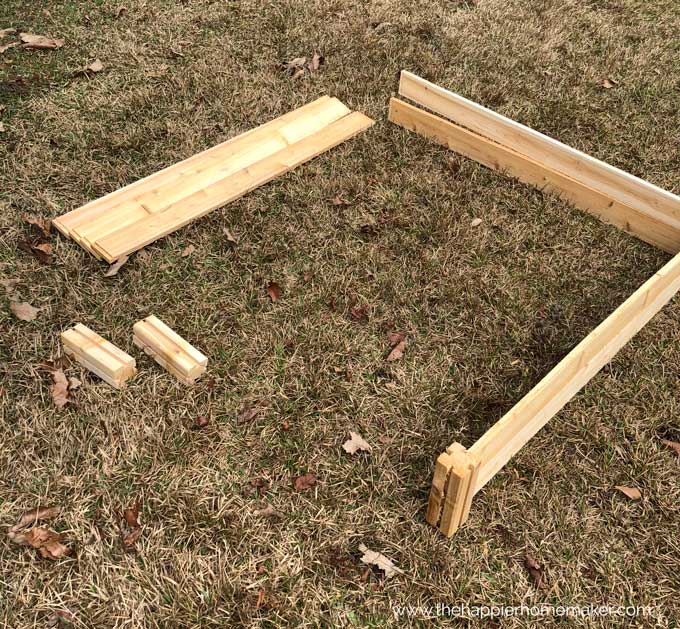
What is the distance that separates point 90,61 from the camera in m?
6.10

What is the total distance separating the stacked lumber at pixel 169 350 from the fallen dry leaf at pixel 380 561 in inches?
50.9

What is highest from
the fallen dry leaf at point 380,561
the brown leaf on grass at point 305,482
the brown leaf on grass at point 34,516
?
the fallen dry leaf at point 380,561

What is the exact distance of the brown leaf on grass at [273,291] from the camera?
4082 millimetres

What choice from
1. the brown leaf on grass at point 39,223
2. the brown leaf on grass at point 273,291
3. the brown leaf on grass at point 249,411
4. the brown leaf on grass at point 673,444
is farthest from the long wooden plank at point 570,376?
the brown leaf on grass at point 39,223

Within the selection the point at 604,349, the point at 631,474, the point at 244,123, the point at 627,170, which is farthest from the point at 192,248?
the point at 627,170

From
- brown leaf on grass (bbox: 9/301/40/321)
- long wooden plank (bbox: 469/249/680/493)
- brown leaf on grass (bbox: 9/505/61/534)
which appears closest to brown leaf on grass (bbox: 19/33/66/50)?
brown leaf on grass (bbox: 9/301/40/321)

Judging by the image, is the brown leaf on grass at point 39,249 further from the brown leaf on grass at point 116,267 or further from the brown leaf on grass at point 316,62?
the brown leaf on grass at point 316,62

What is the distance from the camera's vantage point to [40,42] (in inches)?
246

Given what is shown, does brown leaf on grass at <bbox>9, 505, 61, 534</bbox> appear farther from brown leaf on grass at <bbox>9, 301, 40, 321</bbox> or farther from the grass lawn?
brown leaf on grass at <bbox>9, 301, 40, 321</bbox>

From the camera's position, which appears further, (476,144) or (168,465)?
(476,144)

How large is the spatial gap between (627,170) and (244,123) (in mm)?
3188

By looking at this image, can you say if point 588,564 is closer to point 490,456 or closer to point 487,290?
point 490,456

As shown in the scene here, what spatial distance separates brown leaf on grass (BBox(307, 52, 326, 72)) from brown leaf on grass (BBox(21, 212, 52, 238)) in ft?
9.70

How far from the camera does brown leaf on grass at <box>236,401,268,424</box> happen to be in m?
3.43
